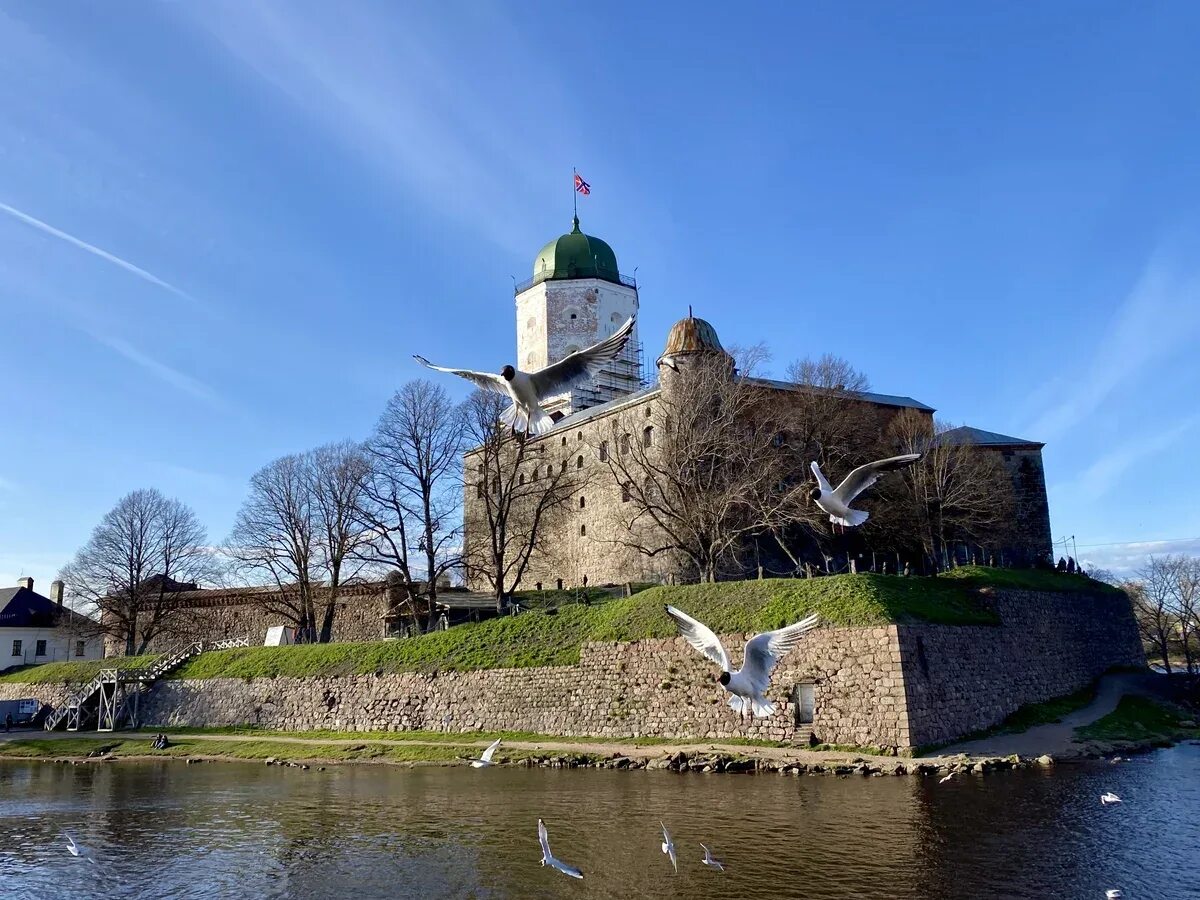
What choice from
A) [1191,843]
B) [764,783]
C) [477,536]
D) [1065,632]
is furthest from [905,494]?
[1191,843]

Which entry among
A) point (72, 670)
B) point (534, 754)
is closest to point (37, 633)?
point (72, 670)

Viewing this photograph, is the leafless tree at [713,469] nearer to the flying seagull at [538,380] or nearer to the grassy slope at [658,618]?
the grassy slope at [658,618]

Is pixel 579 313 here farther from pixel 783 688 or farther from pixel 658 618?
pixel 783 688

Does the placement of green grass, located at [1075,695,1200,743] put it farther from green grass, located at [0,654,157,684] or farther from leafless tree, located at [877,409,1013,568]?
green grass, located at [0,654,157,684]

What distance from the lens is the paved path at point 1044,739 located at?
75.7 ft

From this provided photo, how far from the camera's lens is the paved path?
2306 centimetres

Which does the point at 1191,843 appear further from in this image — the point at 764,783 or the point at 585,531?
the point at 585,531

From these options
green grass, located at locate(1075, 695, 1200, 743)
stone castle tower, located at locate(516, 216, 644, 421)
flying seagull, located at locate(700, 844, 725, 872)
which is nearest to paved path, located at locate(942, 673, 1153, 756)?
green grass, located at locate(1075, 695, 1200, 743)

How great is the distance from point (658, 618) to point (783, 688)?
5113mm

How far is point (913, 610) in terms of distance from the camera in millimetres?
25188

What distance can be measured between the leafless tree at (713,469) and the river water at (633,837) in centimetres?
1183

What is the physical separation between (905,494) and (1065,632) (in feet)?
30.9

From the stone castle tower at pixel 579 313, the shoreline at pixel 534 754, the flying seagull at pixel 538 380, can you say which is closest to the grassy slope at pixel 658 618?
the shoreline at pixel 534 754

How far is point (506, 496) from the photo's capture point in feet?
131
